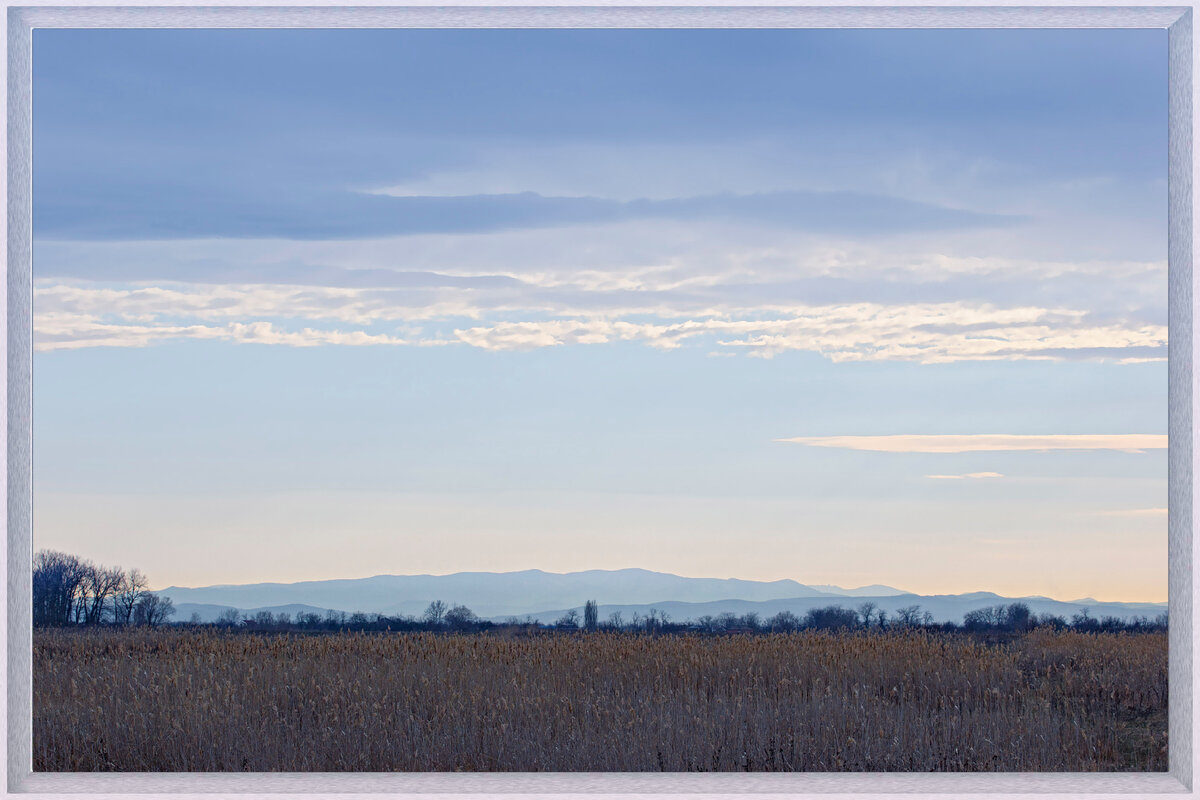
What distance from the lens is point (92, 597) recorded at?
606 cm

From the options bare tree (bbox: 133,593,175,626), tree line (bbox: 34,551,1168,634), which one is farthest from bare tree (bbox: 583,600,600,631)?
bare tree (bbox: 133,593,175,626)

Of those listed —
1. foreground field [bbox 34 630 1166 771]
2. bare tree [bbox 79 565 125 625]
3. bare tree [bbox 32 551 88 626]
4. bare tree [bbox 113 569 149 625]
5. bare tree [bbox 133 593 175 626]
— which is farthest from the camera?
bare tree [bbox 133 593 175 626]

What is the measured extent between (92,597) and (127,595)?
0.44 m

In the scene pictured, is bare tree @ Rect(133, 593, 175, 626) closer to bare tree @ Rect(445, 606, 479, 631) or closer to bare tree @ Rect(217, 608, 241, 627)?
bare tree @ Rect(217, 608, 241, 627)

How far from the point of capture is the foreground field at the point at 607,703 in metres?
3.50

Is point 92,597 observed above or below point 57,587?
below

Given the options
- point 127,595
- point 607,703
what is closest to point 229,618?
point 127,595

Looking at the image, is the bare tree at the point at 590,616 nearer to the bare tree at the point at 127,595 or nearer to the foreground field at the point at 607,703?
the foreground field at the point at 607,703

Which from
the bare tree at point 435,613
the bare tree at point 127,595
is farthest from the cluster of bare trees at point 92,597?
the bare tree at point 435,613

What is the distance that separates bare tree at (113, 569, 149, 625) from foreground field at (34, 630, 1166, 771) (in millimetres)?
371

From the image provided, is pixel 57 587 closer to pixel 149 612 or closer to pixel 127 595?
pixel 127 595

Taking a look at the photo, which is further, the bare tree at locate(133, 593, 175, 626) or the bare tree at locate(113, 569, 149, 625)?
the bare tree at locate(133, 593, 175, 626)

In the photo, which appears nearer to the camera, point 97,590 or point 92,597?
point 97,590

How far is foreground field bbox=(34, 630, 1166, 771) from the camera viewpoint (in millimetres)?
3502
